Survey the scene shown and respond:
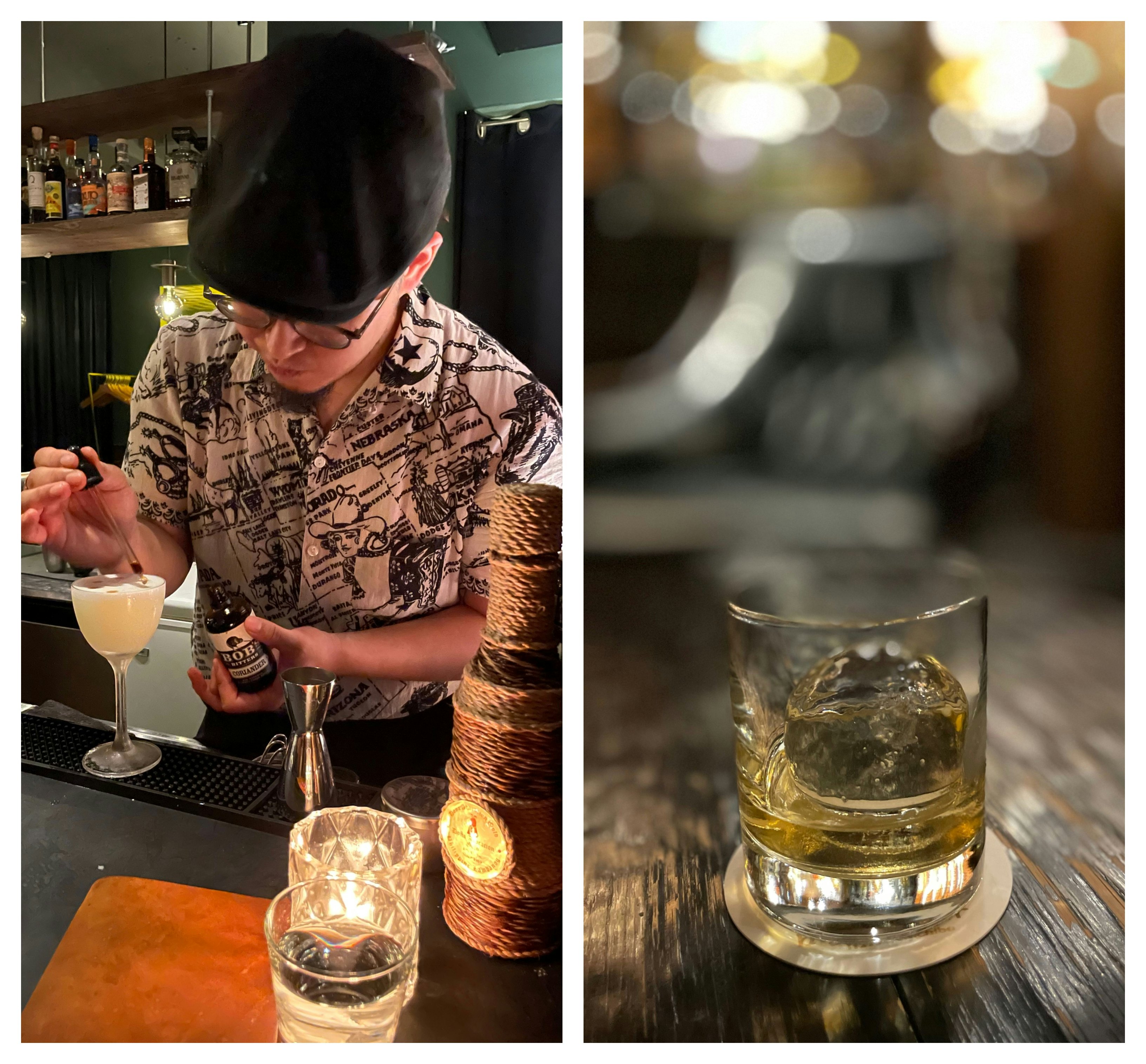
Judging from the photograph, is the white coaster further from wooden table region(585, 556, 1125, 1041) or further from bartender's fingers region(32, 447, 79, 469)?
bartender's fingers region(32, 447, 79, 469)

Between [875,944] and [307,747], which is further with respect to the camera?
[307,747]

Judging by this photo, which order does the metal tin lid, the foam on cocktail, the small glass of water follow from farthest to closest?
the foam on cocktail < the metal tin lid < the small glass of water

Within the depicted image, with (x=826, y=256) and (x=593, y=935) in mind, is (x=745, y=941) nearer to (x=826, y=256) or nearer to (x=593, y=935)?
(x=593, y=935)

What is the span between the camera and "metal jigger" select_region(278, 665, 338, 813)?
1.73 feet

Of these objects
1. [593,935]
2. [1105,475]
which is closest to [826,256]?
[1105,475]

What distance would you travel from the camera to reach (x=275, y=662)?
2.07 ft

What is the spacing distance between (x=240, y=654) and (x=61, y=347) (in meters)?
0.26

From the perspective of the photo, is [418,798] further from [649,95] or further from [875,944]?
[649,95]

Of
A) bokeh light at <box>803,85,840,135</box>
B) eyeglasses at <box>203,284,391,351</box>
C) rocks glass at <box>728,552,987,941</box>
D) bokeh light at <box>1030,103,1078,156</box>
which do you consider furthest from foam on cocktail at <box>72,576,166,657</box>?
bokeh light at <box>1030,103,1078,156</box>

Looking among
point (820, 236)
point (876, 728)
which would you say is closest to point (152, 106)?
point (820, 236)

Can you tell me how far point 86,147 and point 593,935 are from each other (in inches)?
23.6

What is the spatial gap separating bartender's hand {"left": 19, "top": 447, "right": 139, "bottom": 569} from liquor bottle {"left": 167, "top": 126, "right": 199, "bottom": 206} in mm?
190

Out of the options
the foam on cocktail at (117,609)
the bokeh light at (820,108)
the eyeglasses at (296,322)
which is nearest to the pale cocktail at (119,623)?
the foam on cocktail at (117,609)

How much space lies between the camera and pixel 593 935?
413 millimetres
